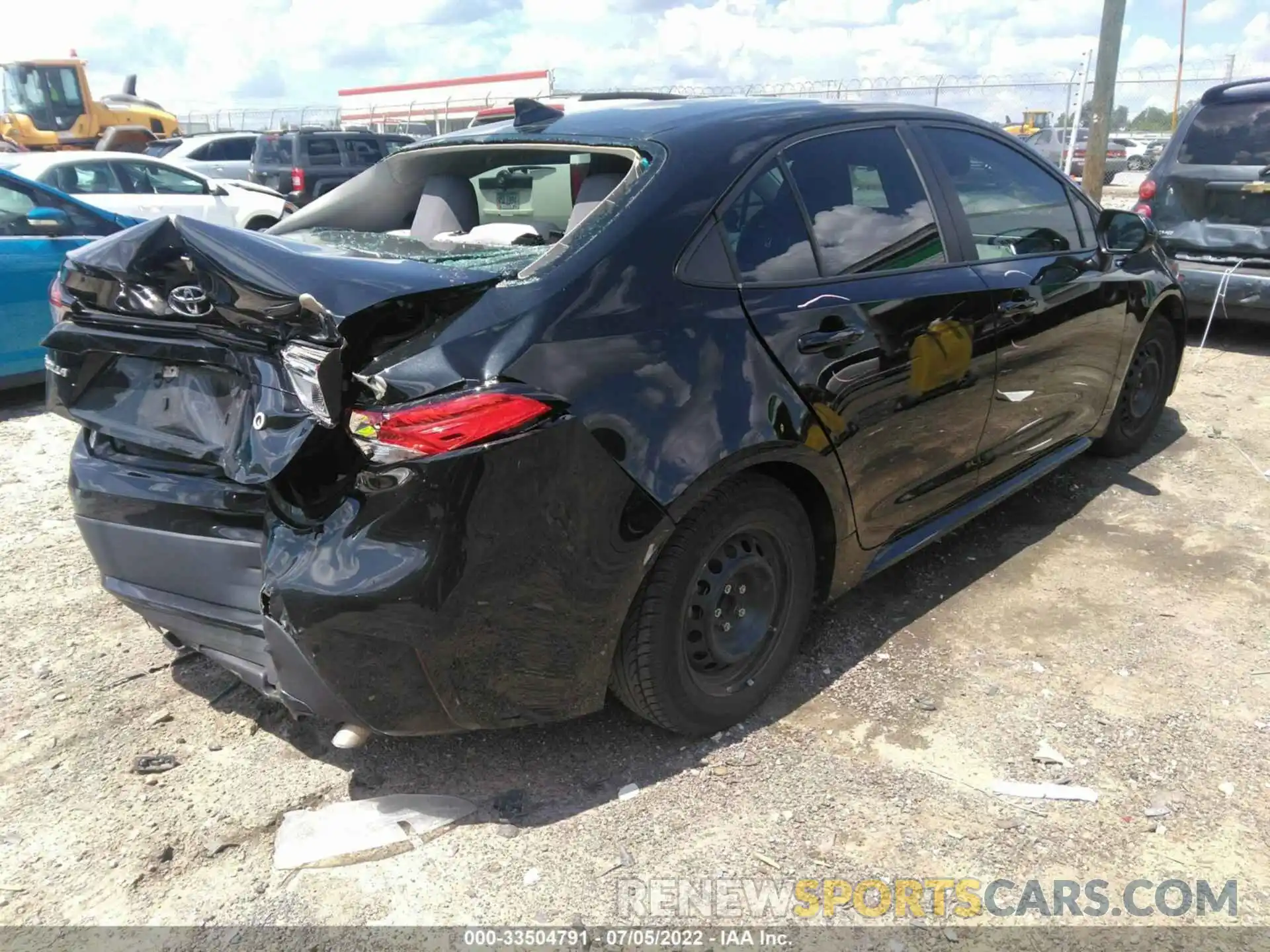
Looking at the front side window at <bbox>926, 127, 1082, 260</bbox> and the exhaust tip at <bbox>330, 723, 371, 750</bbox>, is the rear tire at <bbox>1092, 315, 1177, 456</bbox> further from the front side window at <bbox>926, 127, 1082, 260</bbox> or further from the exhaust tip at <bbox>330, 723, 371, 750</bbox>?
the exhaust tip at <bbox>330, 723, 371, 750</bbox>

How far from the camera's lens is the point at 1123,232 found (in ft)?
14.4

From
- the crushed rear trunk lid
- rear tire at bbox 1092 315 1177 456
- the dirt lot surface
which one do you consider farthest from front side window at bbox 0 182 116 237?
rear tire at bbox 1092 315 1177 456

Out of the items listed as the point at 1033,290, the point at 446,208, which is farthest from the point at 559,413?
the point at 1033,290

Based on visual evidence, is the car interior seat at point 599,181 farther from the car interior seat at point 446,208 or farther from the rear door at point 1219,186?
the rear door at point 1219,186

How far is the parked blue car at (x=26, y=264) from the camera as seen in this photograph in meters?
5.98

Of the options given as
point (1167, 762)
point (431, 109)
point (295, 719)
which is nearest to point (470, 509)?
point (295, 719)

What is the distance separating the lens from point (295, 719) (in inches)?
119

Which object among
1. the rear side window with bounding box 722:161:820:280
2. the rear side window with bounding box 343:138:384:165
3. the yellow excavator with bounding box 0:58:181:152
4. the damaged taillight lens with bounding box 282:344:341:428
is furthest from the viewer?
the yellow excavator with bounding box 0:58:181:152

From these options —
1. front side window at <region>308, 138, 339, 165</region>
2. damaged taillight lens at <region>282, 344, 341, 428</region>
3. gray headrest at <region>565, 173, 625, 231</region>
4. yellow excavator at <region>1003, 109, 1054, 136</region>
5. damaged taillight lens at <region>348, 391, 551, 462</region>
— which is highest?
gray headrest at <region>565, 173, 625, 231</region>

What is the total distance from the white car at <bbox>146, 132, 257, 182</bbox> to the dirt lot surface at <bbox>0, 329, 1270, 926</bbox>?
16.6 meters

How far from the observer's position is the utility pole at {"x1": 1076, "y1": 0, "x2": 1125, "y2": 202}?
10.6m

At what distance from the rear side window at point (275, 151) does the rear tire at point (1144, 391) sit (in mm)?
15252

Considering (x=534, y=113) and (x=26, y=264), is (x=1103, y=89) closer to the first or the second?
(x=534, y=113)

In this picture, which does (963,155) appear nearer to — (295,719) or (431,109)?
(295,719)
